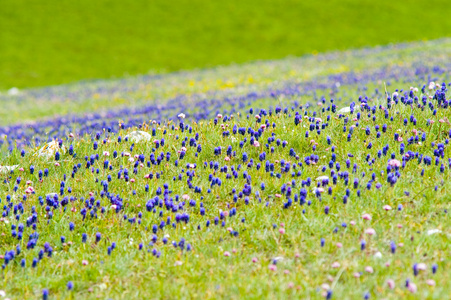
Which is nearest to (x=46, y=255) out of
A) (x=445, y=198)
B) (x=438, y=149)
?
(x=445, y=198)

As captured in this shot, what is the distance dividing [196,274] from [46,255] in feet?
5.98

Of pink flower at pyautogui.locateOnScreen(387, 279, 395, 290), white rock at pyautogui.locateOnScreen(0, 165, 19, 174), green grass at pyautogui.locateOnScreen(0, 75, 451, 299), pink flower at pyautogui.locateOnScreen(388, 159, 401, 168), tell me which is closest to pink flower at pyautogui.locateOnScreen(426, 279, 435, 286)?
green grass at pyautogui.locateOnScreen(0, 75, 451, 299)

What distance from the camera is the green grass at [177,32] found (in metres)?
50.6

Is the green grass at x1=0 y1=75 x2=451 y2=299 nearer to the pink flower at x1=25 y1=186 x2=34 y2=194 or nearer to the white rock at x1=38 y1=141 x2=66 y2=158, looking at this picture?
the pink flower at x1=25 y1=186 x2=34 y2=194

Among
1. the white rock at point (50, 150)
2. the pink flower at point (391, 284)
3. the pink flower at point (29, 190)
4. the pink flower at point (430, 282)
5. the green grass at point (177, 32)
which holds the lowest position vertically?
the pink flower at point (430, 282)

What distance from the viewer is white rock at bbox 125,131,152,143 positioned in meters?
8.34

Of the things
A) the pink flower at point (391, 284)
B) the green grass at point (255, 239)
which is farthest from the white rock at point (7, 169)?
the pink flower at point (391, 284)

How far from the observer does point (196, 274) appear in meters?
5.04

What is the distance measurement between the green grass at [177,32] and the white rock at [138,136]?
1610 inches

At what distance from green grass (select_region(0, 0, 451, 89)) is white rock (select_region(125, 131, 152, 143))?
4090 cm

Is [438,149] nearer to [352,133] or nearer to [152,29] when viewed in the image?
[352,133]

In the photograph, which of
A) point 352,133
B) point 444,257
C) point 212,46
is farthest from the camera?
point 212,46

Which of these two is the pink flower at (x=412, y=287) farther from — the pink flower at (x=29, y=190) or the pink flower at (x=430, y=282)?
the pink flower at (x=29, y=190)

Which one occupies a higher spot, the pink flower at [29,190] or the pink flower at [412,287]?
the pink flower at [29,190]
